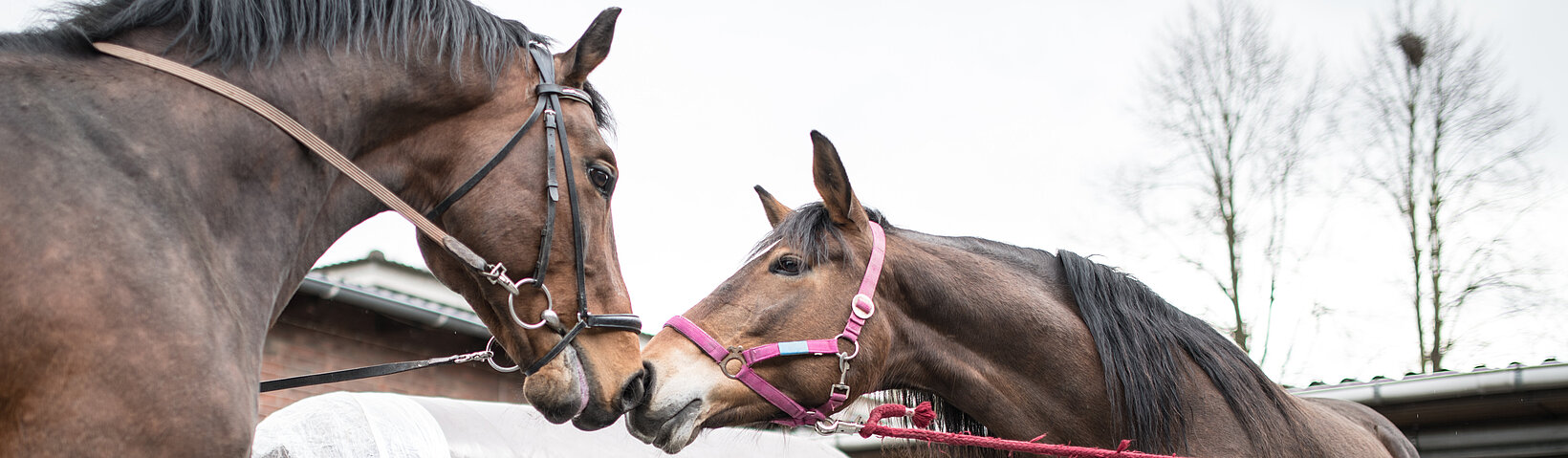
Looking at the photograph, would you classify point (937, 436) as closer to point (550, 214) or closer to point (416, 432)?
point (550, 214)

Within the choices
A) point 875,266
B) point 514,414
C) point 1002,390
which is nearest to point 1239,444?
point 1002,390

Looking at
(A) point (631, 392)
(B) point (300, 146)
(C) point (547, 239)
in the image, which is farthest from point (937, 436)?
(B) point (300, 146)

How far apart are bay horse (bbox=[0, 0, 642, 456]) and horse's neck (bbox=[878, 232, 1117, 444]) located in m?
1.29

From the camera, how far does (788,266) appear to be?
3.62 metres

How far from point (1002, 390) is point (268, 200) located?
2.33 m

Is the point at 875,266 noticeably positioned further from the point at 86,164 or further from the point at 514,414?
the point at 514,414

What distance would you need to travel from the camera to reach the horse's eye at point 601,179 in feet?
8.34

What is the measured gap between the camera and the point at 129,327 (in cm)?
159

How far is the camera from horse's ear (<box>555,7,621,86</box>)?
8.45ft

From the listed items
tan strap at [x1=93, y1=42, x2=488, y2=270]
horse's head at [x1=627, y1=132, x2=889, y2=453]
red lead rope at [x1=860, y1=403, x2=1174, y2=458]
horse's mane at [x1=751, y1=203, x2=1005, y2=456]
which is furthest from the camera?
horse's mane at [x1=751, y1=203, x2=1005, y2=456]

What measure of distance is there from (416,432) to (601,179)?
8.88 feet

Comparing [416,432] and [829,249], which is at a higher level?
[829,249]

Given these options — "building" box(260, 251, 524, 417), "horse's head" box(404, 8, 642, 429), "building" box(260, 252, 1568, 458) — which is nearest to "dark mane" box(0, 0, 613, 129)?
"horse's head" box(404, 8, 642, 429)

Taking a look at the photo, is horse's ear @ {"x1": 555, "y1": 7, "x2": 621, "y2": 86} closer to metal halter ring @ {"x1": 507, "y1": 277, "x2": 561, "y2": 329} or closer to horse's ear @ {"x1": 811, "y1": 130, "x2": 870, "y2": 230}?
metal halter ring @ {"x1": 507, "y1": 277, "x2": 561, "y2": 329}
